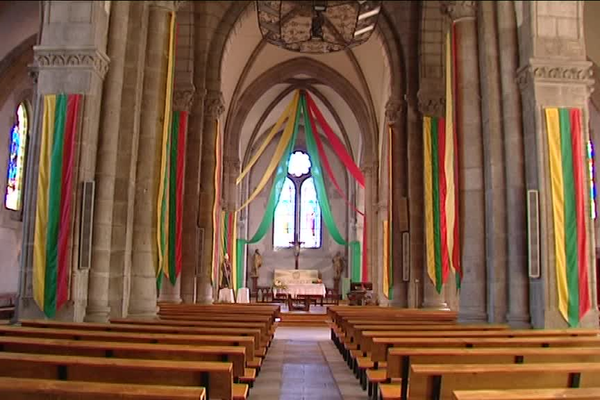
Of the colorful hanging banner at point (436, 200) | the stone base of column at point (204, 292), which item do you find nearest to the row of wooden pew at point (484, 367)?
the colorful hanging banner at point (436, 200)

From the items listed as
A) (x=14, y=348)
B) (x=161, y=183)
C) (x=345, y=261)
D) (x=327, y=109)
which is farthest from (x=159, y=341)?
(x=345, y=261)

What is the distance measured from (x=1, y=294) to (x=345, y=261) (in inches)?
758

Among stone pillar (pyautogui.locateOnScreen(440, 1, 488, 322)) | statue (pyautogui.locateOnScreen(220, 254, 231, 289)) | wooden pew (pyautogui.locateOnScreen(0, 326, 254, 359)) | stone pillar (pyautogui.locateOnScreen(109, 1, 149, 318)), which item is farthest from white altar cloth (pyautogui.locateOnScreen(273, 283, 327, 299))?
wooden pew (pyautogui.locateOnScreen(0, 326, 254, 359))

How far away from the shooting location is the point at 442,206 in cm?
1430

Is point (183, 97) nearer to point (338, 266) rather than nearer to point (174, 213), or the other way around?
point (174, 213)

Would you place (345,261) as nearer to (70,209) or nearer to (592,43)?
(592,43)

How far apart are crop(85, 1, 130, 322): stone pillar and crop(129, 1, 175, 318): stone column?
1091 mm

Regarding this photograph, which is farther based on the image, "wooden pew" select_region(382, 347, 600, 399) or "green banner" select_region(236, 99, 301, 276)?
"green banner" select_region(236, 99, 301, 276)

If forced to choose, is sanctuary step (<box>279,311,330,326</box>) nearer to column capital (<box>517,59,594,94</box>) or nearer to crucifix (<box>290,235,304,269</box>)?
column capital (<box>517,59,594,94</box>)

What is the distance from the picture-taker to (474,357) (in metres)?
4.89

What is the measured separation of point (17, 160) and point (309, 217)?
1839 cm

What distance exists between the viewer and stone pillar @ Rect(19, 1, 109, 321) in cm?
867

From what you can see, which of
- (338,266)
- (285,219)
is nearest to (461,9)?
(338,266)

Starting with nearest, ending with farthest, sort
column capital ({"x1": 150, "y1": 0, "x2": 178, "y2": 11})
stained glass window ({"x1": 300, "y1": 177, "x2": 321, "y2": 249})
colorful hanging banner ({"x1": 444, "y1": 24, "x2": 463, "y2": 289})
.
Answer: colorful hanging banner ({"x1": 444, "y1": 24, "x2": 463, "y2": 289}) → column capital ({"x1": 150, "y1": 0, "x2": 178, "y2": 11}) → stained glass window ({"x1": 300, "y1": 177, "x2": 321, "y2": 249})
